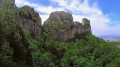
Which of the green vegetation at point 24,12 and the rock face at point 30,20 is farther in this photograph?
the rock face at point 30,20

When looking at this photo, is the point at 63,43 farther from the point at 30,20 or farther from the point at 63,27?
the point at 30,20

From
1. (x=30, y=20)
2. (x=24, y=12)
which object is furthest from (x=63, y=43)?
(x=24, y=12)

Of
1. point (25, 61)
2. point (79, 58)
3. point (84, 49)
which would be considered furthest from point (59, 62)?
point (25, 61)

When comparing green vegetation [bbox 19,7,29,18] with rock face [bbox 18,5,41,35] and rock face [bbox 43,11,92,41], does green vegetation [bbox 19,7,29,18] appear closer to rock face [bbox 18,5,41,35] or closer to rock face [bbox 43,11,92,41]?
rock face [bbox 18,5,41,35]

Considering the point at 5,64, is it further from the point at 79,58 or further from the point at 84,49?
the point at 84,49

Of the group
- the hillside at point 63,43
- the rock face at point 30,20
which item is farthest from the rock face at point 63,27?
the rock face at point 30,20

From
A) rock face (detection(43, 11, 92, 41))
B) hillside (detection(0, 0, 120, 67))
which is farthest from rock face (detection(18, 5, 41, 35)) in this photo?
rock face (detection(43, 11, 92, 41))

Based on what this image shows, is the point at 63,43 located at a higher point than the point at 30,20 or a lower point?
lower

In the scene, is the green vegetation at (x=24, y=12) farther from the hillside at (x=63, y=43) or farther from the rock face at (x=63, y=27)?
the rock face at (x=63, y=27)

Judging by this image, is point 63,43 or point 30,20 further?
point 63,43

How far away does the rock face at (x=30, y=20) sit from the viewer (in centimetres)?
9331

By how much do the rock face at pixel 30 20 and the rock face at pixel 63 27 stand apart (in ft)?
28.5

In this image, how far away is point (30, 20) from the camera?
9838cm

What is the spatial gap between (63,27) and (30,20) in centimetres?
2285
